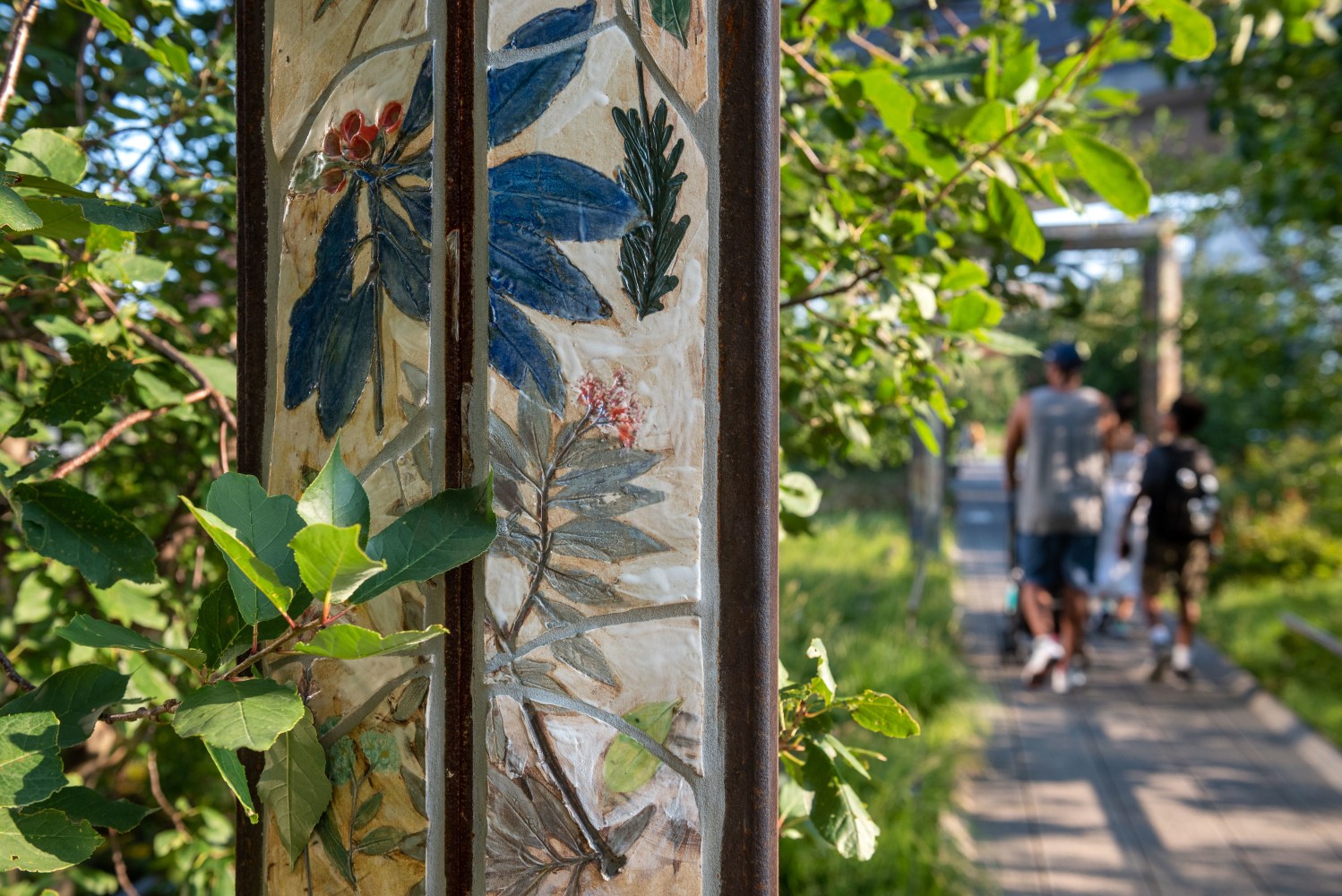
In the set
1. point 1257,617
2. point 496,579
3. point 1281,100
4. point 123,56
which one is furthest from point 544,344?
point 1257,617

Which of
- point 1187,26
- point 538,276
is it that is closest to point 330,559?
point 538,276

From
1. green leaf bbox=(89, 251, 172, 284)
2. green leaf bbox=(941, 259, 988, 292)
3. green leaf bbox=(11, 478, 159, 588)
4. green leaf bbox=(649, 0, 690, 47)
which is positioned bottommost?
green leaf bbox=(11, 478, 159, 588)

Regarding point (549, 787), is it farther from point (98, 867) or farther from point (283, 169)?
point (98, 867)

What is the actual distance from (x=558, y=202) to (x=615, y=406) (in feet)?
0.53

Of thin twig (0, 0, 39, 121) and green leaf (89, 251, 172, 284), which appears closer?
thin twig (0, 0, 39, 121)

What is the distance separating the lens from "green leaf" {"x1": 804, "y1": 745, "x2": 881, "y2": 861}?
920 mm

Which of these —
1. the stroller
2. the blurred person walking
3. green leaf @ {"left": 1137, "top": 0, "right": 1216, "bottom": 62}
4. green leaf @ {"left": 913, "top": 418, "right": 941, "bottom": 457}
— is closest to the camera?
green leaf @ {"left": 1137, "top": 0, "right": 1216, "bottom": 62}

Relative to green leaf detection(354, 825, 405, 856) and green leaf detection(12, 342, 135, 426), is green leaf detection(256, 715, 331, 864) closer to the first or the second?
A: green leaf detection(354, 825, 405, 856)

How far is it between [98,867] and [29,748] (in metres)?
2.57

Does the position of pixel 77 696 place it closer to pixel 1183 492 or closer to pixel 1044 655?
pixel 1044 655

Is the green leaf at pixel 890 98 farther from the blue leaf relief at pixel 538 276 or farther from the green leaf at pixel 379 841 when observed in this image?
the green leaf at pixel 379 841

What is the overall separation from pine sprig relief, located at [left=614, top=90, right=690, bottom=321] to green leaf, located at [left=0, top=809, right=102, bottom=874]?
1.75ft

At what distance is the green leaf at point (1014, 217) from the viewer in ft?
3.64

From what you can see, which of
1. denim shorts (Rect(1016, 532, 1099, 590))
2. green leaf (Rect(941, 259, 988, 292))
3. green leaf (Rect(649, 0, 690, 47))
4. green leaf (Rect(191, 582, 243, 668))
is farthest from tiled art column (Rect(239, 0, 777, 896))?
denim shorts (Rect(1016, 532, 1099, 590))
